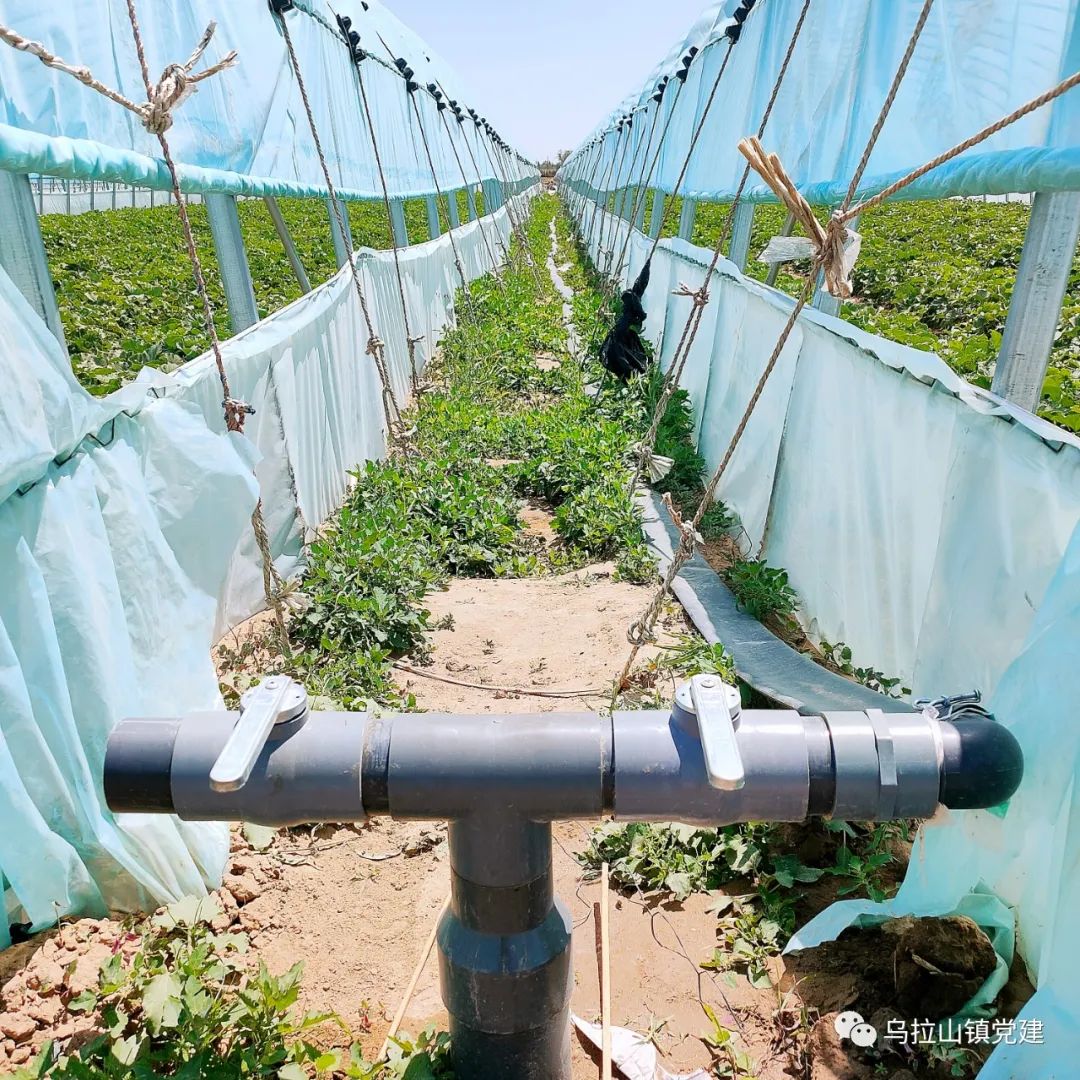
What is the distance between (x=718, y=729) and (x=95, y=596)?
6.19 feet

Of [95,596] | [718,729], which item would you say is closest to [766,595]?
[95,596]

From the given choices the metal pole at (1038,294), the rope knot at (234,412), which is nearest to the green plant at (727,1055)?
the metal pole at (1038,294)

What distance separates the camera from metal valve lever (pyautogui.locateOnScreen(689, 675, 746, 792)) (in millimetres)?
1159

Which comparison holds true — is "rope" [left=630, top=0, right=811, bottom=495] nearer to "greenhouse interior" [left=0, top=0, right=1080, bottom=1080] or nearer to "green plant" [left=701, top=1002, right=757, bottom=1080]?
"greenhouse interior" [left=0, top=0, right=1080, bottom=1080]

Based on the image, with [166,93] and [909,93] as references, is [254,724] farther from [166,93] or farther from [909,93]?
[909,93]

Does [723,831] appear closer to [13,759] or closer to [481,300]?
[13,759]

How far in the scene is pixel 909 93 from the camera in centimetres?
338

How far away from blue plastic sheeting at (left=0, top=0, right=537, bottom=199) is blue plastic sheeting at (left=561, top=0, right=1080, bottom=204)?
285 centimetres

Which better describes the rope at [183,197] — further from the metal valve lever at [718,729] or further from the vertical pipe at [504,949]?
the metal valve lever at [718,729]

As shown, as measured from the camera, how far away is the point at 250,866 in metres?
2.80

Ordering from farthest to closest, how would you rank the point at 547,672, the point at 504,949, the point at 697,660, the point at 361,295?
1. the point at 361,295
2. the point at 547,672
3. the point at 697,660
4. the point at 504,949

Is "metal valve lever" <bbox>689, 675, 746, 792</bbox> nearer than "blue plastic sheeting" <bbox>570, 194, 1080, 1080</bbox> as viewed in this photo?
Yes

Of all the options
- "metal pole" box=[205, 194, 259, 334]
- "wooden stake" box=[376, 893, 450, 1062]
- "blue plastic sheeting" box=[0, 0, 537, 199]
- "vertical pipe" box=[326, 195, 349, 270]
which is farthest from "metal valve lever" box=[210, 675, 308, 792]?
"vertical pipe" box=[326, 195, 349, 270]

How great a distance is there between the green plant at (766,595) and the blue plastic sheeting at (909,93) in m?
1.81
